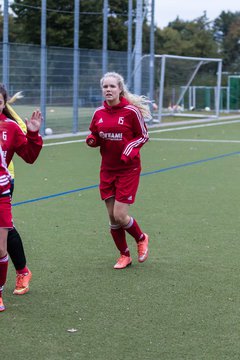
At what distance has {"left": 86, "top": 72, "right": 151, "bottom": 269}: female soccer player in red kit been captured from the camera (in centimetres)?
614

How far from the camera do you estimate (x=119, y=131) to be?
6148 millimetres

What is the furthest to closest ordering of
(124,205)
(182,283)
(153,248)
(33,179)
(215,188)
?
1. (33,179)
2. (215,188)
3. (153,248)
4. (124,205)
5. (182,283)

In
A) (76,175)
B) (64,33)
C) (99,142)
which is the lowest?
(76,175)

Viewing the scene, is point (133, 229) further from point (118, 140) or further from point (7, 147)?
point (7, 147)

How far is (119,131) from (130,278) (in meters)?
1.27

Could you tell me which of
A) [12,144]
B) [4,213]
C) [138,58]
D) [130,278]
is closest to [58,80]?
[138,58]

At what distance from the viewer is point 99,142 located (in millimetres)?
6266

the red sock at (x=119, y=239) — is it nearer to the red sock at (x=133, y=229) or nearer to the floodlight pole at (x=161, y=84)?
the red sock at (x=133, y=229)

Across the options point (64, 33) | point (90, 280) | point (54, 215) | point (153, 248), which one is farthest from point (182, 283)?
point (64, 33)

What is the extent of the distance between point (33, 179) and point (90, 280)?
19.8ft

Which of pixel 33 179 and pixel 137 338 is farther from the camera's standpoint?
pixel 33 179

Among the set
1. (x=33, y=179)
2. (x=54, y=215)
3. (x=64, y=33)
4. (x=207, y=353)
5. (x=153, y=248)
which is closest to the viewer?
(x=207, y=353)

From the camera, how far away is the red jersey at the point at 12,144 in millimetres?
5004

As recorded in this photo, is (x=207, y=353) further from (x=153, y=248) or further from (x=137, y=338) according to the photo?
(x=153, y=248)
